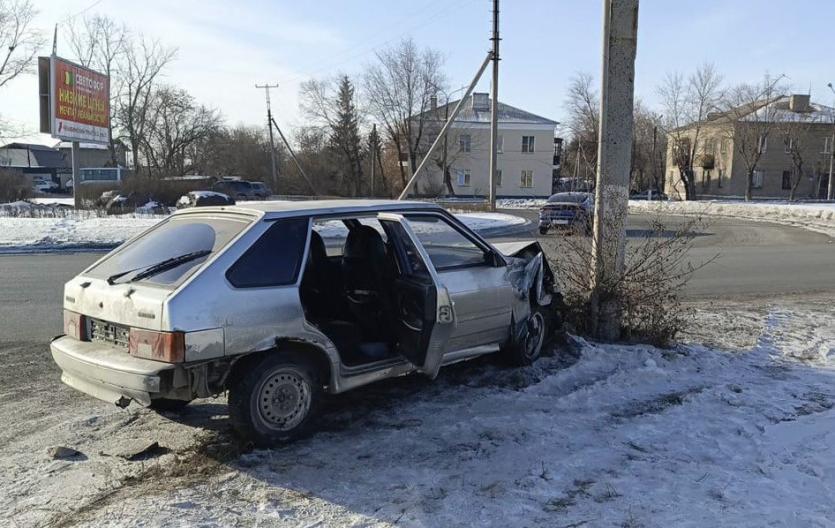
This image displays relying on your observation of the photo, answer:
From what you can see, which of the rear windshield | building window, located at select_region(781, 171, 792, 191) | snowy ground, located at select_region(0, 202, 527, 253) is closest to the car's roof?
the rear windshield

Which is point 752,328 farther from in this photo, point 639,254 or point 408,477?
point 408,477

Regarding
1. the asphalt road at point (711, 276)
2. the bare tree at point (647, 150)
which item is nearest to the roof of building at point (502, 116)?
the bare tree at point (647, 150)

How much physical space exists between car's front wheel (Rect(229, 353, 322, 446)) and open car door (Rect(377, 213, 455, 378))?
766 mm

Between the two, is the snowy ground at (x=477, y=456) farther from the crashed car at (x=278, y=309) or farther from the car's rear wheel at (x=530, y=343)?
the crashed car at (x=278, y=309)

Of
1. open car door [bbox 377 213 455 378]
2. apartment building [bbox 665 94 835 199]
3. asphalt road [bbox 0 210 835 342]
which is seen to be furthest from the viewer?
apartment building [bbox 665 94 835 199]

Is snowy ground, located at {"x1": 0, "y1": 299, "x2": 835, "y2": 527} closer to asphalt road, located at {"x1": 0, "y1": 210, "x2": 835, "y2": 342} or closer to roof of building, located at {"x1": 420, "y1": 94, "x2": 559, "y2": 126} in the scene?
asphalt road, located at {"x1": 0, "y1": 210, "x2": 835, "y2": 342}

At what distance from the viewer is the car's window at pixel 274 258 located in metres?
3.91

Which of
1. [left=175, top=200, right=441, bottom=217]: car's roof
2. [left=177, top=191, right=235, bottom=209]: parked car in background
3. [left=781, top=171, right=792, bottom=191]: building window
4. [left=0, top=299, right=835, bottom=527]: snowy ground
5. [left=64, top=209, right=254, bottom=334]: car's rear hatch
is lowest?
[left=0, top=299, right=835, bottom=527]: snowy ground

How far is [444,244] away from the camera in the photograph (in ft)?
17.6

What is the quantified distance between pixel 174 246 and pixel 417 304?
172 centimetres

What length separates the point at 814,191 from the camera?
6375 cm

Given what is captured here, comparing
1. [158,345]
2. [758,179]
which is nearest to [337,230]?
[158,345]

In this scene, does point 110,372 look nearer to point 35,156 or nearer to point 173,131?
point 173,131

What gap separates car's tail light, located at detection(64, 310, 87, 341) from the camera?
4.21m
